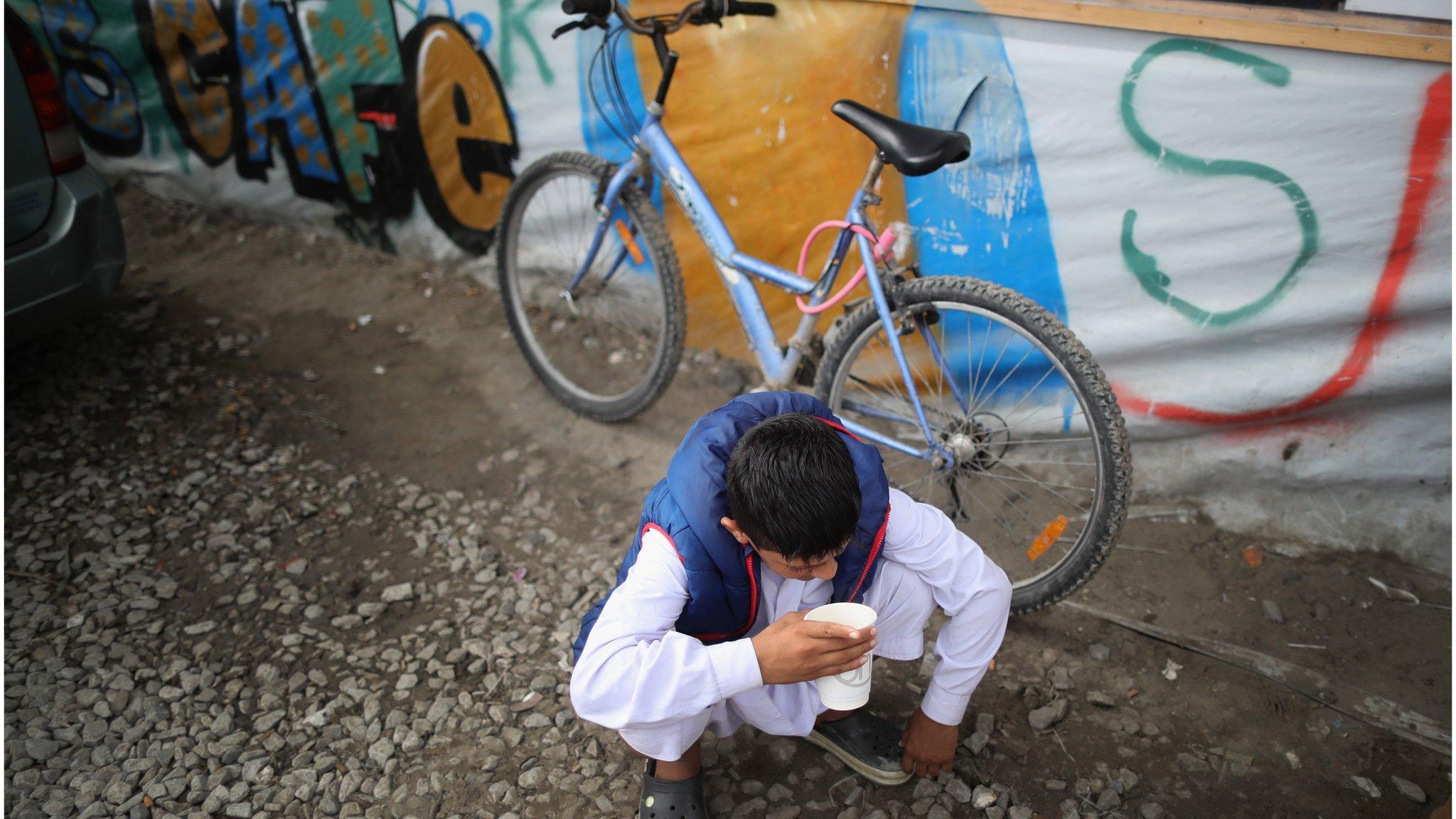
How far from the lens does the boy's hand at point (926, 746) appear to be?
1.91 meters

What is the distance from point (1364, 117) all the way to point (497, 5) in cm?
283

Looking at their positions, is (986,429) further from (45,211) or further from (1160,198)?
(45,211)

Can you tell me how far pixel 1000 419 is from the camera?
7.79 ft

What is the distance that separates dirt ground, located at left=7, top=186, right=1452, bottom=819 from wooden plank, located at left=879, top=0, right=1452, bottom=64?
126 centimetres

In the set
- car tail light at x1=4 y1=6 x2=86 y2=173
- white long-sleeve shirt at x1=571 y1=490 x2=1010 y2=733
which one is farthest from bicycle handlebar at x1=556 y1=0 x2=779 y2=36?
car tail light at x1=4 y1=6 x2=86 y2=173

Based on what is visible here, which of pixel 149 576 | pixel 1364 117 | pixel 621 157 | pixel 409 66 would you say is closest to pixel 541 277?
Answer: pixel 621 157

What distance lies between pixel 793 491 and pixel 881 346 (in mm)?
1132

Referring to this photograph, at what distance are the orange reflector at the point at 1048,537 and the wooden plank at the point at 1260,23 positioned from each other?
1.21 metres

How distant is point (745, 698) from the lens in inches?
71.0

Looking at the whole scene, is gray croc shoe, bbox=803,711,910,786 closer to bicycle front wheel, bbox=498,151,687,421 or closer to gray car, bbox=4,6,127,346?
bicycle front wheel, bbox=498,151,687,421

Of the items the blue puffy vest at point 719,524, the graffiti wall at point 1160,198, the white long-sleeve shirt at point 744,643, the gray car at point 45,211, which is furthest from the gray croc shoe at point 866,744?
the gray car at point 45,211

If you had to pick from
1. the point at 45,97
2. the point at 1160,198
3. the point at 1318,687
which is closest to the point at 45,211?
the point at 45,97

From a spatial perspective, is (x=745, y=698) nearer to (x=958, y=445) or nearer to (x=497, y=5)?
(x=958, y=445)

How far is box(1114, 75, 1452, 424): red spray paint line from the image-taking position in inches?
84.3
